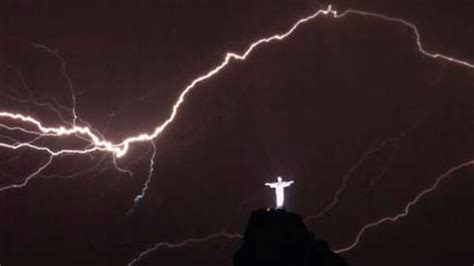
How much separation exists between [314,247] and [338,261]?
1.00 feet

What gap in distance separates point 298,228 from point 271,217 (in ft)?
1.14

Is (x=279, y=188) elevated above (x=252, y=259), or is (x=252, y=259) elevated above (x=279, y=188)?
(x=279, y=188)

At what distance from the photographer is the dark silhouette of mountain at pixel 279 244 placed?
1348cm

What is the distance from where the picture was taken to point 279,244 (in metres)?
13.5

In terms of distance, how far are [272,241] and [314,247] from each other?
583 mm

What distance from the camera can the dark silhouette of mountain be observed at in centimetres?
1348

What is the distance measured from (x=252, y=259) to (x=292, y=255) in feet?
1.42

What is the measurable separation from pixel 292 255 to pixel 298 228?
1.19 feet

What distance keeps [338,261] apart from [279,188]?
106 centimetres

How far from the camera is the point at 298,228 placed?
1374 centimetres

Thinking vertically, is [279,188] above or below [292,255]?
above

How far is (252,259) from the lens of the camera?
13.5 m

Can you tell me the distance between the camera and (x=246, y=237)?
1377 centimetres

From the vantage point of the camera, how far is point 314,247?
45.3 ft
